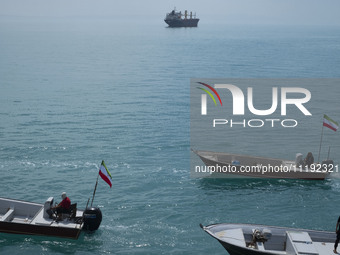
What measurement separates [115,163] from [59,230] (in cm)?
1602

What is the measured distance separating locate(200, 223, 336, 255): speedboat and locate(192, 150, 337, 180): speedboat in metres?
13.5

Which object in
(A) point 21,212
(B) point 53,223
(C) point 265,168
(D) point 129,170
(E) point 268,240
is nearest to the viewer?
(E) point 268,240

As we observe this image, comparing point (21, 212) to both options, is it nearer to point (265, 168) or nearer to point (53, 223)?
point (53, 223)

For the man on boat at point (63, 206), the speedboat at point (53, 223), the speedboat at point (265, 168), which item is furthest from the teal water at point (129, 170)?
the man on boat at point (63, 206)

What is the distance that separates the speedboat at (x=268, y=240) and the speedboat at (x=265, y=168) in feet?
44.3

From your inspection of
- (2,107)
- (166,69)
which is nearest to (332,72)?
(166,69)

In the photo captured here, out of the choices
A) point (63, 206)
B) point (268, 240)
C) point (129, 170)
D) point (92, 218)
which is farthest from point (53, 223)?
point (129, 170)

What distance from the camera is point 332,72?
113m

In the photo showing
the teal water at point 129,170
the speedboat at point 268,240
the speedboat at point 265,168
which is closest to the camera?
the speedboat at point 268,240

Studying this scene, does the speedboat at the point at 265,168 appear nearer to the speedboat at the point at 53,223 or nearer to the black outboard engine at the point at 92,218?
the black outboard engine at the point at 92,218

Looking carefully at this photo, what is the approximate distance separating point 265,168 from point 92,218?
55.4 ft

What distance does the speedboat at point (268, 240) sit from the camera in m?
26.5

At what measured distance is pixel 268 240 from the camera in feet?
91.4

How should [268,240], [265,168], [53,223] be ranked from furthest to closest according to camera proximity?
1. [265,168]
2. [53,223]
3. [268,240]
